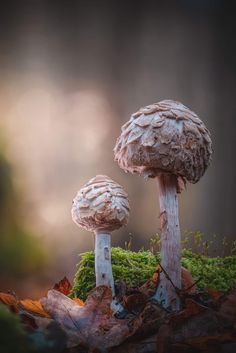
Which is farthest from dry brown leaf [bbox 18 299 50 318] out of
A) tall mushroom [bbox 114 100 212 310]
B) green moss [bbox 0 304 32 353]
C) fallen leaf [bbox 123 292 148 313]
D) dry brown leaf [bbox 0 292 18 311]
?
green moss [bbox 0 304 32 353]

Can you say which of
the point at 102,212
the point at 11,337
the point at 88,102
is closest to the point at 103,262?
the point at 102,212

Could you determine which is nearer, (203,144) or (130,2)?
(203,144)

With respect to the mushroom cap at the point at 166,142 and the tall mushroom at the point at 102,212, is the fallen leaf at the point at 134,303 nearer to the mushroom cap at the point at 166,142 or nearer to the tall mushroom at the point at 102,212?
the tall mushroom at the point at 102,212

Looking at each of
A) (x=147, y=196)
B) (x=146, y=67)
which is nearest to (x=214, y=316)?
(x=147, y=196)

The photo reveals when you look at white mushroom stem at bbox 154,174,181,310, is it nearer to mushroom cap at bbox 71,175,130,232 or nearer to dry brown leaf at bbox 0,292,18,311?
mushroom cap at bbox 71,175,130,232

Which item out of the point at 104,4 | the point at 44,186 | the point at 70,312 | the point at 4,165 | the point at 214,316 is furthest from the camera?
the point at 44,186

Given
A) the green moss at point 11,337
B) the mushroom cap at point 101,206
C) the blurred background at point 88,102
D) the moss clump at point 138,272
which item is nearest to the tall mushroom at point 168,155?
the mushroom cap at point 101,206

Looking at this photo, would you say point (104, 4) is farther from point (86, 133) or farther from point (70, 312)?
point (70, 312)
